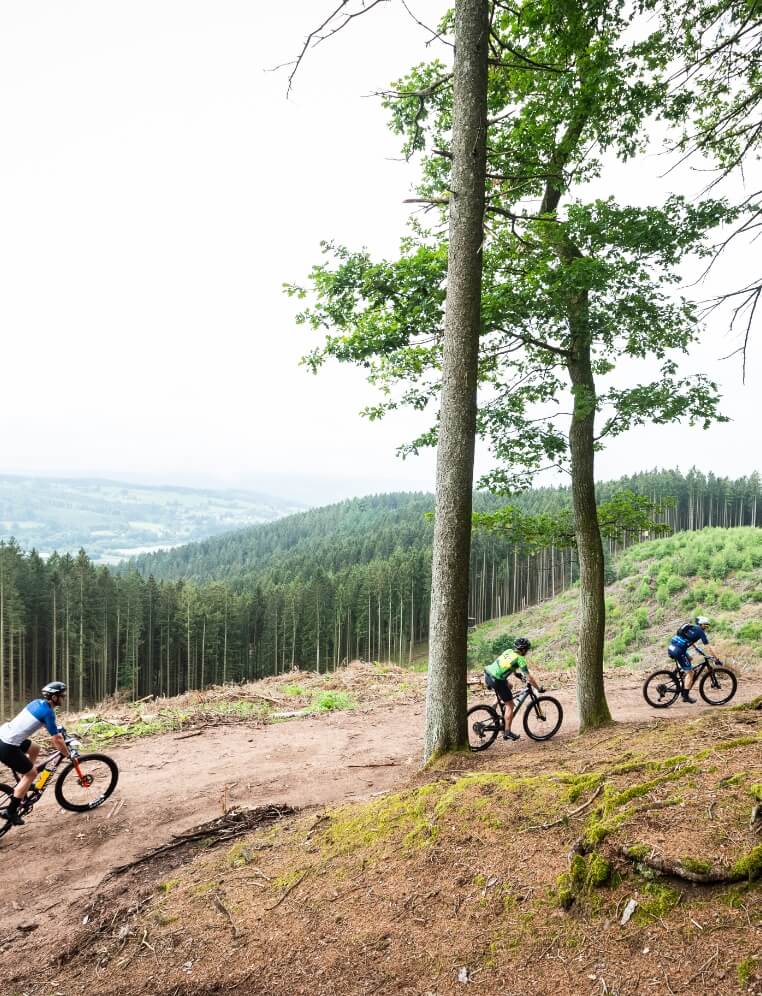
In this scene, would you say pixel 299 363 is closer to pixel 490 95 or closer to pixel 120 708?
pixel 490 95

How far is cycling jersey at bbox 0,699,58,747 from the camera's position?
765 cm

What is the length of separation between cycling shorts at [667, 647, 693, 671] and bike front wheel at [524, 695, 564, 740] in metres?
3.00

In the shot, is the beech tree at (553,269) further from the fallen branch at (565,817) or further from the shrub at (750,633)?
the shrub at (750,633)

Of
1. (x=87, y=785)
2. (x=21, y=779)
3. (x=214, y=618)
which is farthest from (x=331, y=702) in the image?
(x=214, y=618)

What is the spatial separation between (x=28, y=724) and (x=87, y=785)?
4.34 feet

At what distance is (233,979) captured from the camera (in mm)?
3562

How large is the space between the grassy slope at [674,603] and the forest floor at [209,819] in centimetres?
1070

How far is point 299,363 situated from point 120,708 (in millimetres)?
12785

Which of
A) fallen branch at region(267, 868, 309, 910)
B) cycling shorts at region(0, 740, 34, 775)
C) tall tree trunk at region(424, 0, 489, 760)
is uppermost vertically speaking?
tall tree trunk at region(424, 0, 489, 760)

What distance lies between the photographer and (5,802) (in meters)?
7.95

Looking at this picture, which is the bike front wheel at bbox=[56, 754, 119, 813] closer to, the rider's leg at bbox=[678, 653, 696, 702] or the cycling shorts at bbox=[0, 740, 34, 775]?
the cycling shorts at bbox=[0, 740, 34, 775]

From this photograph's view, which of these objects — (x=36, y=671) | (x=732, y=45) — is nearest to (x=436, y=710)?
(x=732, y=45)

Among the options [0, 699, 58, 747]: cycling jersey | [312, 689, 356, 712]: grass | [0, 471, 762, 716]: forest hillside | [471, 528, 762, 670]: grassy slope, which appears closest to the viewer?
[0, 699, 58, 747]: cycling jersey

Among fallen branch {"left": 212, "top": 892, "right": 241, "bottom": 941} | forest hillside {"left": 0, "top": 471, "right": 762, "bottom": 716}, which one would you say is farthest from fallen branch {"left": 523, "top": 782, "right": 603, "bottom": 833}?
forest hillside {"left": 0, "top": 471, "right": 762, "bottom": 716}
